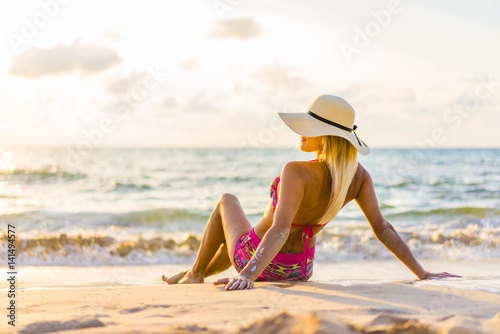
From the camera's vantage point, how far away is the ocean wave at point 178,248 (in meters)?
6.62

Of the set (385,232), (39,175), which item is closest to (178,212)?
(385,232)

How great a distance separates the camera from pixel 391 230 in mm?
3262

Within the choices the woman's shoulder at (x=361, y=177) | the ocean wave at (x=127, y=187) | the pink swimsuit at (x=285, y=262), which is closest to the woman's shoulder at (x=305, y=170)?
the woman's shoulder at (x=361, y=177)

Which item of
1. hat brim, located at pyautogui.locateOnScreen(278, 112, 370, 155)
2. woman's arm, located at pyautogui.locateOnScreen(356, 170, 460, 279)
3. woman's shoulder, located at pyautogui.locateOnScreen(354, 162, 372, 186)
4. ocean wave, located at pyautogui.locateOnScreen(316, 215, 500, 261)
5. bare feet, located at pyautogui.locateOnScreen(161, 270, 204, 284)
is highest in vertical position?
hat brim, located at pyautogui.locateOnScreen(278, 112, 370, 155)

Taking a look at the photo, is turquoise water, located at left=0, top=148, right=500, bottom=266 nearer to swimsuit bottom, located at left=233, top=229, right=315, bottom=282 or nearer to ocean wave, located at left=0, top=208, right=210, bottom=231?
ocean wave, located at left=0, top=208, right=210, bottom=231

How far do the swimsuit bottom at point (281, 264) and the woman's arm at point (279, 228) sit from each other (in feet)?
1.50

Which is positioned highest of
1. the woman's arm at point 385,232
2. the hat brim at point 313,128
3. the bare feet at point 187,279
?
the hat brim at point 313,128

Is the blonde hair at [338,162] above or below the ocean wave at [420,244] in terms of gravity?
above

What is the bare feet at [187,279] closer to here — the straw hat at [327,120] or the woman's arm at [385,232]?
the woman's arm at [385,232]

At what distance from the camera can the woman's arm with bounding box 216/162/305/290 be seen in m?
2.82

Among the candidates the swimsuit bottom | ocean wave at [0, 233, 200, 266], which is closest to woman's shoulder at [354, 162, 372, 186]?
the swimsuit bottom

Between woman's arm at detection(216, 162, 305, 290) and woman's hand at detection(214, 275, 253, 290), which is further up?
woman's arm at detection(216, 162, 305, 290)

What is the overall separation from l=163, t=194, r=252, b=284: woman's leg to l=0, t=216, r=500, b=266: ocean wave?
286cm

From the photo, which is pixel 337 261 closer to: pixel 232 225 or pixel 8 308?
pixel 232 225
